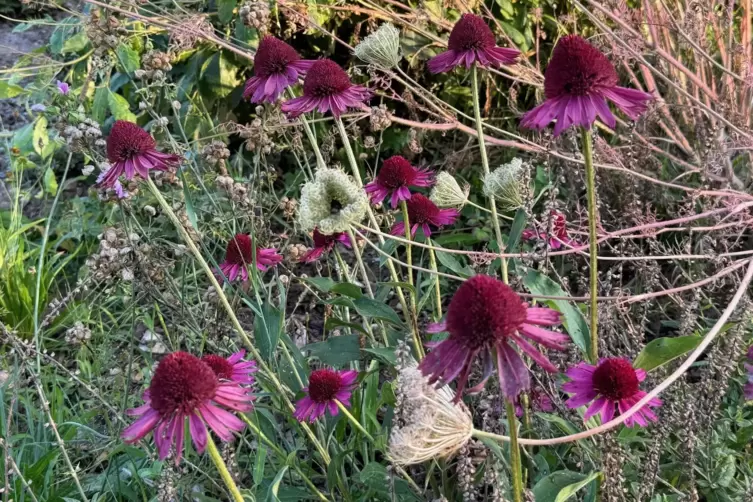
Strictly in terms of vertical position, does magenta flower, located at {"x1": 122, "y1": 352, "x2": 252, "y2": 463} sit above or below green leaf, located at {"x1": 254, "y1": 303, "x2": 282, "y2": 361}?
above

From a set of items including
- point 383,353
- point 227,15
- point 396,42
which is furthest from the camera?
point 227,15

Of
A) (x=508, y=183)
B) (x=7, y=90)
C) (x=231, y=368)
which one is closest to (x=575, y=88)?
(x=508, y=183)

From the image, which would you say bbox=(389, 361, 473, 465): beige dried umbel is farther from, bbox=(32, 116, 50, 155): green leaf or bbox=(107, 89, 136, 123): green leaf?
bbox=(32, 116, 50, 155): green leaf

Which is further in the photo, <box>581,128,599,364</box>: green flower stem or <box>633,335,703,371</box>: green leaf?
<box>633,335,703,371</box>: green leaf

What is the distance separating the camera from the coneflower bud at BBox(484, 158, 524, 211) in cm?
137

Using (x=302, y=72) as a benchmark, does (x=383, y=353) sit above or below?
below

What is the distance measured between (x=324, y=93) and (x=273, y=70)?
139 mm

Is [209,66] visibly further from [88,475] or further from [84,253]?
[88,475]

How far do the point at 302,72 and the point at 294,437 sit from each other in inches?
35.6

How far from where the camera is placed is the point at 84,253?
315cm

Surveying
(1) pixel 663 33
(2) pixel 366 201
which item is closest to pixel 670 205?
(1) pixel 663 33

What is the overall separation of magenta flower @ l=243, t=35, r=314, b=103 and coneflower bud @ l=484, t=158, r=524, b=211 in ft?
1.60

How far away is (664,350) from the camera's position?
1.19 metres

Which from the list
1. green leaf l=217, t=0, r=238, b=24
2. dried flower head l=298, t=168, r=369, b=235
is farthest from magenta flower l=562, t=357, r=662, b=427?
green leaf l=217, t=0, r=238, b=24
